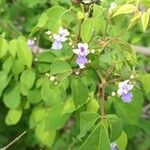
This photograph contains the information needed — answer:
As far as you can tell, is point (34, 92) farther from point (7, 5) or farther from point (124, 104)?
point (7, 5)

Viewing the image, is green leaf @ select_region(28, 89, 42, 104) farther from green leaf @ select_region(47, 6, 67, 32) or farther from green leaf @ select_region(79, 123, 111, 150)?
green leaf @ select_region(79, 123, 111, 150)

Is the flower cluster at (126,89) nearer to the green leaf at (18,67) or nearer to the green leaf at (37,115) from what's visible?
the green leaf at (18,67)

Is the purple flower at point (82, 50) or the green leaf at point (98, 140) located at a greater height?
the purple flower at point (82, 50)

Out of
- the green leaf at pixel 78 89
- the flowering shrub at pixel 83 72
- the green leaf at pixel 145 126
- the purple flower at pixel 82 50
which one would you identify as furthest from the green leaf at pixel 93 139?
the green leaf at pixel 145 126

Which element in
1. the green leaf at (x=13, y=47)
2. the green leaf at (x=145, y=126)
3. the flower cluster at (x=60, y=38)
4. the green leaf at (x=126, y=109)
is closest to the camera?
the flower cluster at (x=60, y=38)

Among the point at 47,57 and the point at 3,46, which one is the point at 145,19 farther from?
the point at 3,46

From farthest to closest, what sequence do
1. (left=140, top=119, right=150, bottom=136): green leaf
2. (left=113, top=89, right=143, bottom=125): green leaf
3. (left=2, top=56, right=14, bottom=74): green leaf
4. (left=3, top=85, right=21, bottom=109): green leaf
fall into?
(left=140, top=119, right=150, bottom=136): green leaf < (left=3, top=85, right=21, bottom=109): green leaf < (left=2, top=56, right=14, bottom=74): green leaf < (left=113, top=89, right=143, bottom=125): green leaf

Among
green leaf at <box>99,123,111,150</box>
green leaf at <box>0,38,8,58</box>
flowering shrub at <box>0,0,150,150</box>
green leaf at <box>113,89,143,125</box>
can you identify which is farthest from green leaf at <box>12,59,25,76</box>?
green leaf at <box>99,123,111,150</box>
